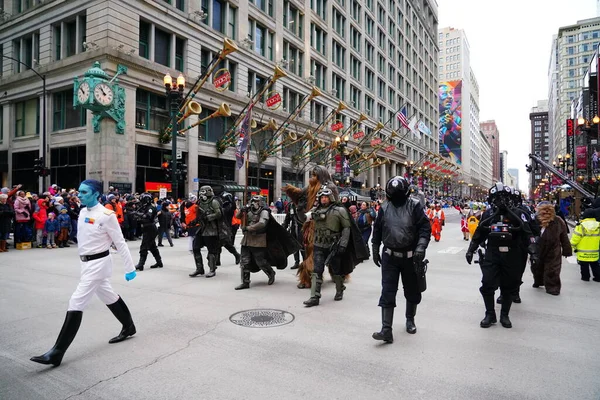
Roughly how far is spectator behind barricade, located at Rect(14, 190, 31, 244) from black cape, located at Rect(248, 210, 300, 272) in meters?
9.80

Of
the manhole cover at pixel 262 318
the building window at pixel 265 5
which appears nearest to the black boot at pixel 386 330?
the manhole cover at pixel 262 318

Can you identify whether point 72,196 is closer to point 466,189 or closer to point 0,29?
point 0,29

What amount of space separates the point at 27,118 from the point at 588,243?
31.6 m

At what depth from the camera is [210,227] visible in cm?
873

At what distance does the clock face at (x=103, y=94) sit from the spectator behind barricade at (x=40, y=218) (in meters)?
8.24

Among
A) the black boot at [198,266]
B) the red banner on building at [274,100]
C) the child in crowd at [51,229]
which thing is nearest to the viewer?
the black boot at [198,266]

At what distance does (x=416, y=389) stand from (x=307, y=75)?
38.3m

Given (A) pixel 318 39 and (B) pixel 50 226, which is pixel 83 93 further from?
(A) pixel 318 39

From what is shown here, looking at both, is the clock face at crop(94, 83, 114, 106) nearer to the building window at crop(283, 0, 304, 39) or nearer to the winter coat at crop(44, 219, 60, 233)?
the winter coat at crop(44, 219, 60, 233)

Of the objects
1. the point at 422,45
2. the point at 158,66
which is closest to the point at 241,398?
the point at 158,66

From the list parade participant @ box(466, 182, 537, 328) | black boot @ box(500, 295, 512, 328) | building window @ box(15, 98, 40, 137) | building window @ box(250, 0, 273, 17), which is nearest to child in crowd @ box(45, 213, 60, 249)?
parade participant @ box(466, 182, 537, 328)

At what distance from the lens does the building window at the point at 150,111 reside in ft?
77.2

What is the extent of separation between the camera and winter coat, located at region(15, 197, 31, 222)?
13.0 meters

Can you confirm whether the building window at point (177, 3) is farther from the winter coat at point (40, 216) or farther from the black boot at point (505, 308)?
the black boot at point (505, 308)
